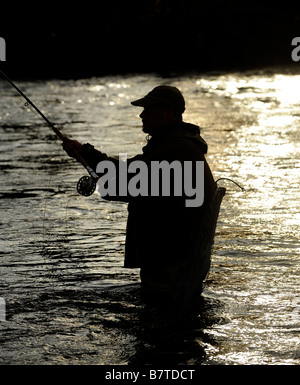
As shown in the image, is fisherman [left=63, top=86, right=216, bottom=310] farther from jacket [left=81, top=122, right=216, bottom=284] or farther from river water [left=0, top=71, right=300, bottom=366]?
river water [left=0, top=71, right=300, bottom=366]

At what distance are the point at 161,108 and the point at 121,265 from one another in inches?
82.4

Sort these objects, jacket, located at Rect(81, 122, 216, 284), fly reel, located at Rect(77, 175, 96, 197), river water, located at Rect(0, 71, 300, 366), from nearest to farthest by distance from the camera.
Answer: river water, located at Rect(0, 71, 300, 366) < jacket, located at Rect(81, 122, 216, 284) < fly reel, located at Rect(77, 175, 96, 197)

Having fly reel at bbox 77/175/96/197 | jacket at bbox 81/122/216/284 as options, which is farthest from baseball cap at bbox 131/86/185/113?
fly reel at bbox 77/175/96/197

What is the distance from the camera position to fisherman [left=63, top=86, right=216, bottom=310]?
6867 mm

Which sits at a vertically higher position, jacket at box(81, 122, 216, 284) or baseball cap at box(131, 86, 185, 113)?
baseball cap at box(131, 86, 185, 113)

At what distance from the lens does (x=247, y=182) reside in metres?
12.8

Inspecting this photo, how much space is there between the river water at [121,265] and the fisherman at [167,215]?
331 mm

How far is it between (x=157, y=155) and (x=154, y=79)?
2517cm

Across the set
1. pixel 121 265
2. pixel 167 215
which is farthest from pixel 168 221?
pixel 121 265

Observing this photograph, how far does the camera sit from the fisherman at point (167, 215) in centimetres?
687

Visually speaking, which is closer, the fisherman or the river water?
the river water

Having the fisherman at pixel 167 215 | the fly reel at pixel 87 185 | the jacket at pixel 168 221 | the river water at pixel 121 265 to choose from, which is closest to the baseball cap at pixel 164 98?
the fisherman at pixel 167 215

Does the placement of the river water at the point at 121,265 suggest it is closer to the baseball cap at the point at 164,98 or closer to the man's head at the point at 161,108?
the man's head at the point at 161,108
